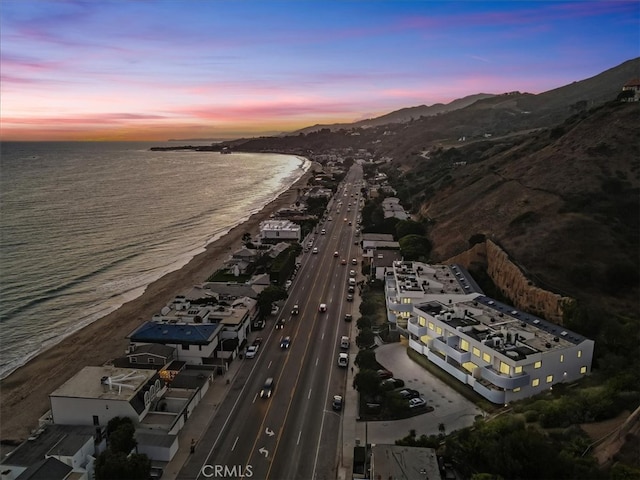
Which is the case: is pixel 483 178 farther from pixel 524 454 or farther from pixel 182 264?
pixel 524 454

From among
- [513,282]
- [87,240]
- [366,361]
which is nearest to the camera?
[366,361]

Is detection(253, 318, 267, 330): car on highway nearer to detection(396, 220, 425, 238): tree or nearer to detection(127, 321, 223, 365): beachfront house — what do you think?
detection(127, 321, 223, 365): beachfront house

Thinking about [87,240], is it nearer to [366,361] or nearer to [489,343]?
[366,361]

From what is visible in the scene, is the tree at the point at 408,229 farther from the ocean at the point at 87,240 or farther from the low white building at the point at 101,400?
the low white building at the point at 101,400

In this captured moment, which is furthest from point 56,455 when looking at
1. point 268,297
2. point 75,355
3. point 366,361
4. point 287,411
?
point 268,297

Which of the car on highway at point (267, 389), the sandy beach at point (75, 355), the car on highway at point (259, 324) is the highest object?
the car on highway at point (259, 324)

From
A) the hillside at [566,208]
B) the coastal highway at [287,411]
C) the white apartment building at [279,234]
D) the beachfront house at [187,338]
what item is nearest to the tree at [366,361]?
the coastal highway at [287,411]
